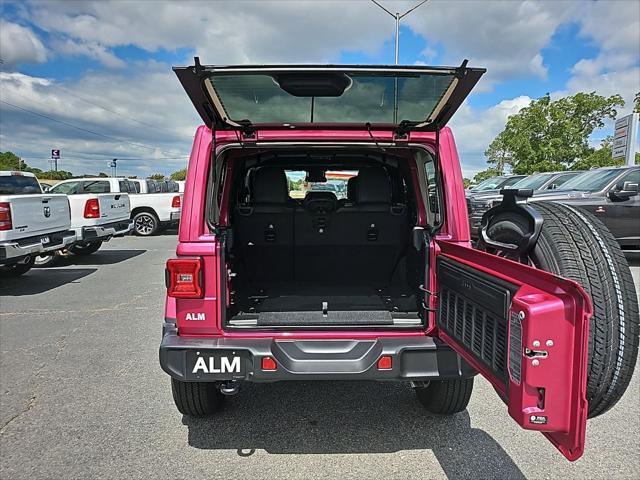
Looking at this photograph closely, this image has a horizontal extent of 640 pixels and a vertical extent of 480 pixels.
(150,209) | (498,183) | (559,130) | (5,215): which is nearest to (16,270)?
(5,215)

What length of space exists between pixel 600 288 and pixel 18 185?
315 inches

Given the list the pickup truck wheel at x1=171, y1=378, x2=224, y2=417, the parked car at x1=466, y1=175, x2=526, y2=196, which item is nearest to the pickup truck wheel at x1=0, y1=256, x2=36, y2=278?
the pickup truck wheel at x1=171, y1=378, x2=224, y2=417

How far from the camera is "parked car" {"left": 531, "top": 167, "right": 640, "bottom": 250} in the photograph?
8461mm

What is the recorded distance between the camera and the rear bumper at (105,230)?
29.3 ft

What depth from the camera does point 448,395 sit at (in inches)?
118

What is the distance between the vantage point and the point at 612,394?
189 cm

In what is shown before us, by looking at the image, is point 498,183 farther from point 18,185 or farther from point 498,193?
point 18,185

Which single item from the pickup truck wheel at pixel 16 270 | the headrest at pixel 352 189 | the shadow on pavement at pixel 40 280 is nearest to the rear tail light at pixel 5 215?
the shadow on pavement at pixel 40 280

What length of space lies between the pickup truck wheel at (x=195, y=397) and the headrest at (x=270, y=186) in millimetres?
1514

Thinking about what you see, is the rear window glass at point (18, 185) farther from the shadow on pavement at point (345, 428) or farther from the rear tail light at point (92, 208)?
the shadow on pavement at point (345, 428)

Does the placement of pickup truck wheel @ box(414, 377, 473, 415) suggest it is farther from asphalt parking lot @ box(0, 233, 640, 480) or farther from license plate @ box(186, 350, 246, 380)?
license plate @ box(186, 350, 246, 380)

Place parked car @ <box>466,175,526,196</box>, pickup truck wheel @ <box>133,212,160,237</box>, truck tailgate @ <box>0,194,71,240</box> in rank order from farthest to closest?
parked car @ <box>466,175,526,196</box>
pickup truck wheel @ <box>133,212,160,237</box>
truck tailgate @ <box>0,194,71,240</box>

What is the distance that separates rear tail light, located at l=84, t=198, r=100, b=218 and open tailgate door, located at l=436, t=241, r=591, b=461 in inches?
345

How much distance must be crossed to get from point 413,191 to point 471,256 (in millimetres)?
1276
